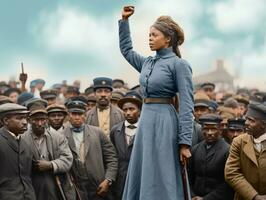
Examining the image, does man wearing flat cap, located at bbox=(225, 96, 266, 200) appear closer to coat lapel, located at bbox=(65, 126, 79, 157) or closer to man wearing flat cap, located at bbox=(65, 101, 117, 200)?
man wearing flat cap, located at bbox=(65, 101, 117, 200)

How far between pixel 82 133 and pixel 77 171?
592 mm

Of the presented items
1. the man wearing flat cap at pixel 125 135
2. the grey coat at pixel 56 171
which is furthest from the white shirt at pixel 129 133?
the grey coat at pixel 56 171

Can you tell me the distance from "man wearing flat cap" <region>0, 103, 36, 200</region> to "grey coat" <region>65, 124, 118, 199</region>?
4.35 feet

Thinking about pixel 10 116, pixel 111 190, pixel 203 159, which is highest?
pixel 10 116

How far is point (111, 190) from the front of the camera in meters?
8.95

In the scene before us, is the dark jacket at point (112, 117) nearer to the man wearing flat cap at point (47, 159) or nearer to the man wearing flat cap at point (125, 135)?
the man wearing flat cap at point (125, 135)

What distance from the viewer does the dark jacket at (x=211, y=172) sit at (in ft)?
25.9

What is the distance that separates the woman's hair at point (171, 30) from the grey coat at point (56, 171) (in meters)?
2.60

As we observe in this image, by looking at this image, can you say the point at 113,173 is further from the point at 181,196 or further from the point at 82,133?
the point at 181,196

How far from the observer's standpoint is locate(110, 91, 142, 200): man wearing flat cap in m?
8.89

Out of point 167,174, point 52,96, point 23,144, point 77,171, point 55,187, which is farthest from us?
point 52,96

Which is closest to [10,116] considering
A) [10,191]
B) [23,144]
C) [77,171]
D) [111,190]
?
[23,144]

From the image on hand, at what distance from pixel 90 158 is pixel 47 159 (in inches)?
36.0

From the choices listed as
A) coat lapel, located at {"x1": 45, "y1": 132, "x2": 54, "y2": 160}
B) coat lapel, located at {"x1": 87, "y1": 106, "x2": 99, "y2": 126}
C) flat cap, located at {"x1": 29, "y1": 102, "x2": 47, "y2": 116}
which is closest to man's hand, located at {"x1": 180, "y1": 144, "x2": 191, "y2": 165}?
coat lapel, located at {"x1": 45, "y1": 132, "x2": 54, "y2": 160}
